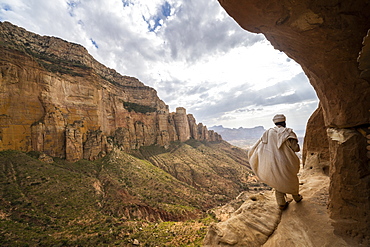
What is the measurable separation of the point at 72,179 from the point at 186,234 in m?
23.1

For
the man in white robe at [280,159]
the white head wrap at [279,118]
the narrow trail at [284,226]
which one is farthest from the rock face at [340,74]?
the white head wrap at [279,118]

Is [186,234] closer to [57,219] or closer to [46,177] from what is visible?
[57,219]

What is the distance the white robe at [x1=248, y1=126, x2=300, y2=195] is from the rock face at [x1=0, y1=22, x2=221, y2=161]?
4442 cm

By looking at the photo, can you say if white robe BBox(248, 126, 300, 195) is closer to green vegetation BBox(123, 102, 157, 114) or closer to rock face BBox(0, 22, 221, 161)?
rock face BBox(0, 22, 221, 161)

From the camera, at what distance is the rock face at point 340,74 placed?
2.83 m

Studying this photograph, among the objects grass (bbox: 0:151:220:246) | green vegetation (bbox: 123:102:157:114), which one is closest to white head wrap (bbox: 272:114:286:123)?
grass (bbox: 0:151:220:246)

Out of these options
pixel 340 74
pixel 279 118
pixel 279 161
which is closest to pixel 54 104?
pixel 279 118

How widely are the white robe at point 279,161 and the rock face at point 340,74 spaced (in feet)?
2.74

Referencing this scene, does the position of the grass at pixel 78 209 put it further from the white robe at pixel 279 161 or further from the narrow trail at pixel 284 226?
the white robe at pixel 279 161

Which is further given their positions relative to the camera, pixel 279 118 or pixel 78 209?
pixel 78 209

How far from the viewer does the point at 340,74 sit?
3.17 m

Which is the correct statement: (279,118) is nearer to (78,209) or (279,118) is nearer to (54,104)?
(78,209)

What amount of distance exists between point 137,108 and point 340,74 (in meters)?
75.5

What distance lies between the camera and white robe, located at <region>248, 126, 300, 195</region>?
396 cm
